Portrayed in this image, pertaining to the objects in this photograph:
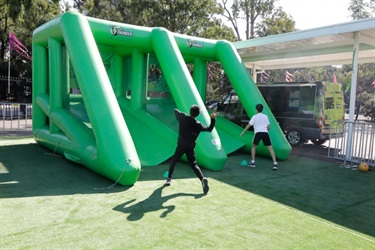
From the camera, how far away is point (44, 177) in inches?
233

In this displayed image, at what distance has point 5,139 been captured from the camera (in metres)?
10.5

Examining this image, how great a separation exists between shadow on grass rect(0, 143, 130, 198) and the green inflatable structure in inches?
8.3

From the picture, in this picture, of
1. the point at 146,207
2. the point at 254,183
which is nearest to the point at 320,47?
the point at 254,183

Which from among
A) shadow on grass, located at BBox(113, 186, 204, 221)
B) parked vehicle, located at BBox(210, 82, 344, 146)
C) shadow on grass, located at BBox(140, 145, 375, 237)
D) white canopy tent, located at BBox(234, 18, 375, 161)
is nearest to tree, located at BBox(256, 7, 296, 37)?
white canopy tent, located at BBox(234, 18, 375, 161)

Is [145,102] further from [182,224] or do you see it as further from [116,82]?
[182,224]

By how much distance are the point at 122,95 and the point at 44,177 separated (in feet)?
14.0

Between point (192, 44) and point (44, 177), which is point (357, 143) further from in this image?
point (44, 177)

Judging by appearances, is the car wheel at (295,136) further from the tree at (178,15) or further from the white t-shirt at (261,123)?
the tree at (178,15)

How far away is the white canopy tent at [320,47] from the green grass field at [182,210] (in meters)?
3.70

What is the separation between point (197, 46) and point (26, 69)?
2332 centimetres

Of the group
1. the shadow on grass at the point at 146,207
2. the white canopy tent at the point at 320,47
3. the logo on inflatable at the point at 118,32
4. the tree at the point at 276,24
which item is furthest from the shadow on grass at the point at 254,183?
the tree at the point at 276,24

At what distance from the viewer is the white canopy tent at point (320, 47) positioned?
8594 mm

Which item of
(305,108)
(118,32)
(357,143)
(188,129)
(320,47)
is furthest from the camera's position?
(320,47)

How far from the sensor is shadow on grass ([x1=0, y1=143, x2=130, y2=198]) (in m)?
5.17
